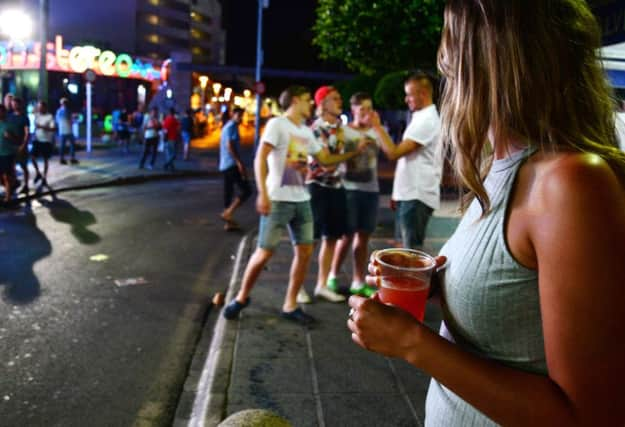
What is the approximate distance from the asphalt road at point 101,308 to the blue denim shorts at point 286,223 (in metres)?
1.09

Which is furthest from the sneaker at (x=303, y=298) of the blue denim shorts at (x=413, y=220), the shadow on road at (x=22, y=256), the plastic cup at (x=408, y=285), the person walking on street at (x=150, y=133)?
the person walking on street at (x=150, y=133)

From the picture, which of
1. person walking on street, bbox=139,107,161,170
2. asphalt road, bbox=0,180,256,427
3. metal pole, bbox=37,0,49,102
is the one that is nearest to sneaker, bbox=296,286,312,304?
asphalt road, bbox=0,180,256,427

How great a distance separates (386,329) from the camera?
126cm

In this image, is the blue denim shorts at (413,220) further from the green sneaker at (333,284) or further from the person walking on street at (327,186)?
the green sneaker at (333,284)

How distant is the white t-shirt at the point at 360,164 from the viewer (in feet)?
19.7

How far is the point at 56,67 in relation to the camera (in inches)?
1286

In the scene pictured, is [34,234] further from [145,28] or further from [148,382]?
[145,28]

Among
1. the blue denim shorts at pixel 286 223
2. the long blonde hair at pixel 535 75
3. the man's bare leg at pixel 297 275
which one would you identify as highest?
the long blonde hair at pixel 535 75

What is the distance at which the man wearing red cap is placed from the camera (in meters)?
6.00

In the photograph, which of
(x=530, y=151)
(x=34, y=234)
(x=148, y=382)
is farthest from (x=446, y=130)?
(x=34, y=234)

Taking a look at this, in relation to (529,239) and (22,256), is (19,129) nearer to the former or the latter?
(22,256)

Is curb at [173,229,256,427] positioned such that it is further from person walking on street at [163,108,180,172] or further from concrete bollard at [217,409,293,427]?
person walking on street at [163,108,180,172]

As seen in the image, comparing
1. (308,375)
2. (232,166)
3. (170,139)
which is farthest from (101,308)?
(170,139)

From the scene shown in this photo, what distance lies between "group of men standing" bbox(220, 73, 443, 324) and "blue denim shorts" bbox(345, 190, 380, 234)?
10 mm
